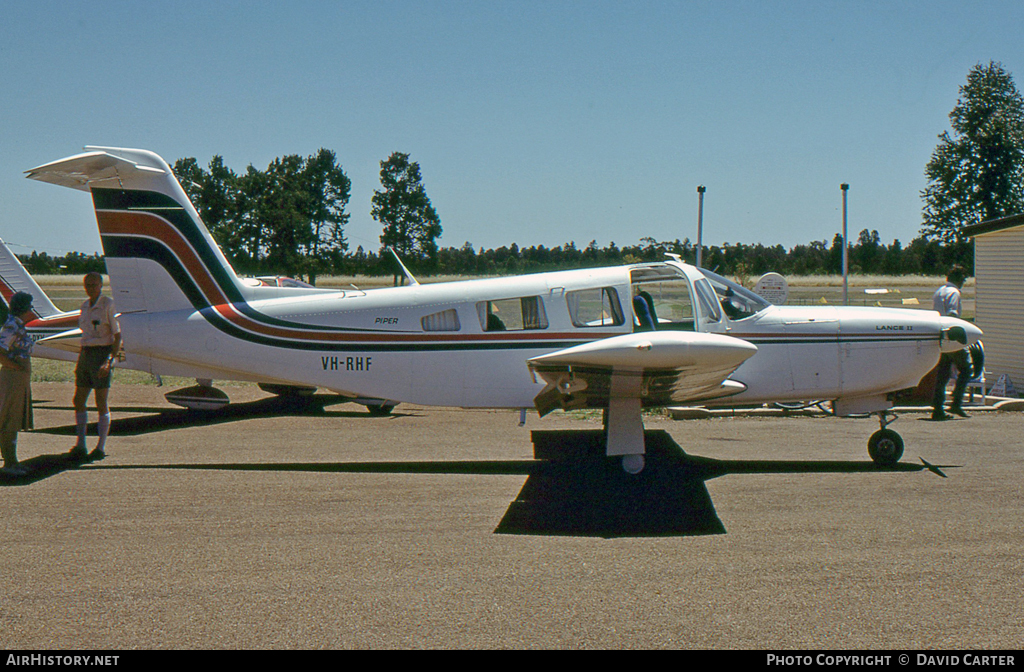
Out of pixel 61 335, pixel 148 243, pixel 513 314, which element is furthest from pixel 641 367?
pixel 61 335

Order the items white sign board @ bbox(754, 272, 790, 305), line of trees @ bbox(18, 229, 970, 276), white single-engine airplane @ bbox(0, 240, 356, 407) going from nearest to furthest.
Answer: white single-engine airplane @ bbox(0, 240, 356, 407) → white sign board @ bbox(754, 272, 790, 305) → line of trees @ bbox(18, 229, 970, 276)

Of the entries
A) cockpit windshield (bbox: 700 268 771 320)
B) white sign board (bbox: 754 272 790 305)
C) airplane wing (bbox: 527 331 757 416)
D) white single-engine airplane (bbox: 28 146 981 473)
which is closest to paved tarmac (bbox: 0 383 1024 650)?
white single-engine airplane (bbox: 28 146 981 473)

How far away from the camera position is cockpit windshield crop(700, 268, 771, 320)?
8.14m

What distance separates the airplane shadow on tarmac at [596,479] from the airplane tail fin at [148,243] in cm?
190

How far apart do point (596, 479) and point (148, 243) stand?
5524mm

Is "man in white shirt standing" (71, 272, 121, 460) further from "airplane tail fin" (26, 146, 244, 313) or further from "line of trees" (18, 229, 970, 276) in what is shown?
"line of trees" (18, 229, 970, 276)

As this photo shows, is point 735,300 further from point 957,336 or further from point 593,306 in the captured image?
point 957,336

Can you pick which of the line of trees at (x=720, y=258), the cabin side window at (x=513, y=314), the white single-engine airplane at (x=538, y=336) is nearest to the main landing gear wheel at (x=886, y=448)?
the white single-engine airplane at (x=538, y=336)

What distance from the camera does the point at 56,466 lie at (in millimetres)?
7781

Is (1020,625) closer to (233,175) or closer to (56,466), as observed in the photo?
(56,466)

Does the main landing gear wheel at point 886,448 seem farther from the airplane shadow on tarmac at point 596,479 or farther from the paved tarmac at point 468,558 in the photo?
the paved tarmac at point 468,558

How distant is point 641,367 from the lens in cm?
642

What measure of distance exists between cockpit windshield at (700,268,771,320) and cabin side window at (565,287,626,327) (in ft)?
3.38
